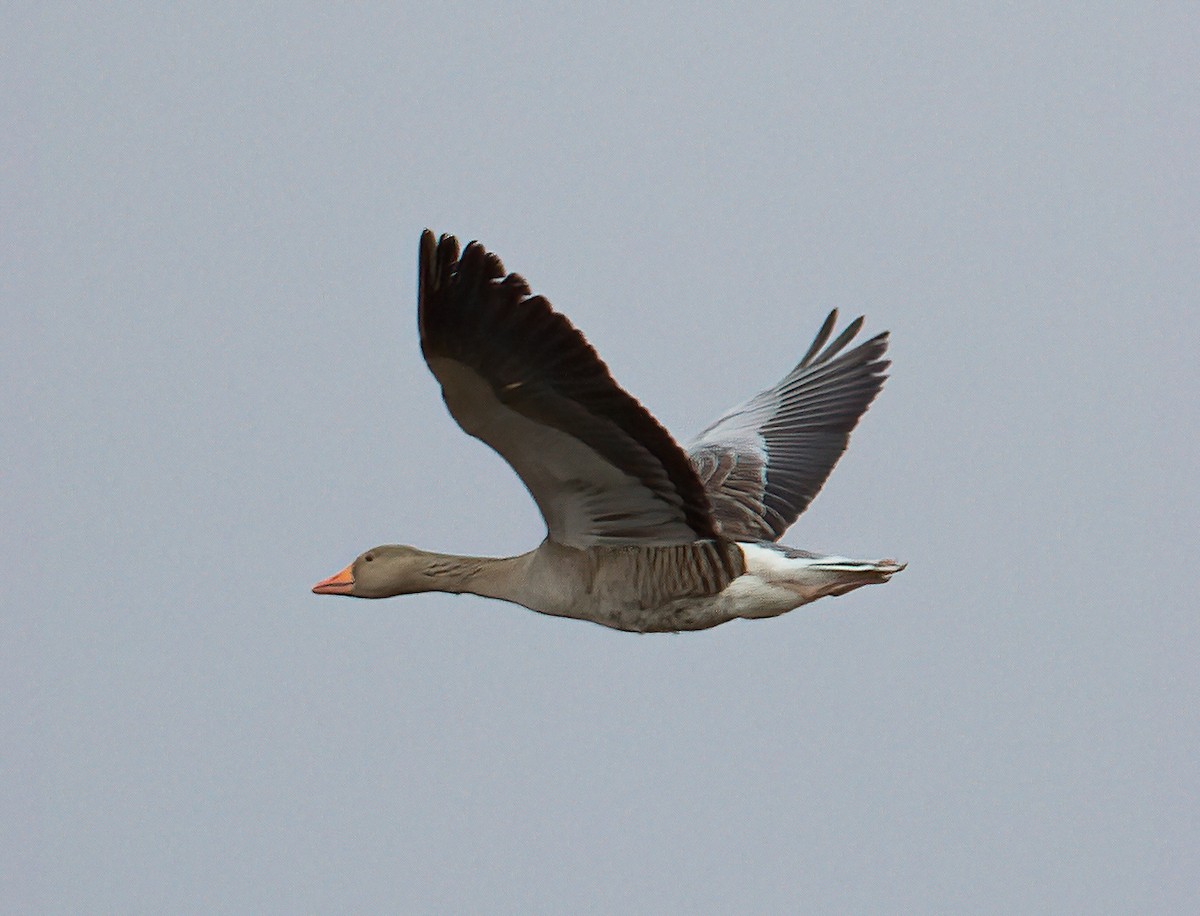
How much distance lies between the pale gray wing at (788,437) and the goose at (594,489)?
0.05 feet

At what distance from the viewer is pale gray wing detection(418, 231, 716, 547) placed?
605 cm

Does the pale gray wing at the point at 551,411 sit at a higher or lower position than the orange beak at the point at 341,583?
higher

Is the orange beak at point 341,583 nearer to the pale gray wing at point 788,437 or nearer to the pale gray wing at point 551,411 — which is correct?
the pale gray wing at point 551,411

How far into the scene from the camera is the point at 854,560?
7.39 meters

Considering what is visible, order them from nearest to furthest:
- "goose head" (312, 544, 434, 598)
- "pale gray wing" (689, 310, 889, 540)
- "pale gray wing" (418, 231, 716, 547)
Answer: "pale gray wing" (418, 231, 716, 547)
"goose head" (312, 544, 434, 598)
"pale gray wing" (689, 310, 889, 540)

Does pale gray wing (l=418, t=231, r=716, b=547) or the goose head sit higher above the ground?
pale gray wing (l=418, t=231, r=716, b=547)

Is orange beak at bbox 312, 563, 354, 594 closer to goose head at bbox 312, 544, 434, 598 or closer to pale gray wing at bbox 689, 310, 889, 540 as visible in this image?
goose head at bbox 312, 544, 434, 598

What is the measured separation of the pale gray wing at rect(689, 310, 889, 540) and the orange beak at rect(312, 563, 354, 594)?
181cm

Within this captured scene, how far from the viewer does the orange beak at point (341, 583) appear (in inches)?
320

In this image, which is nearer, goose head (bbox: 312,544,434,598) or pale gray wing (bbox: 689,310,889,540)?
goose head (bbox: 312,544,434,598)

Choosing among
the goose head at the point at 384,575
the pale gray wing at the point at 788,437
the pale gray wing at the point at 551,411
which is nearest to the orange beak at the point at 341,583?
the goose head at the point at 384,575

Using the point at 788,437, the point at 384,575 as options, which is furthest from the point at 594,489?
the point at 788,437

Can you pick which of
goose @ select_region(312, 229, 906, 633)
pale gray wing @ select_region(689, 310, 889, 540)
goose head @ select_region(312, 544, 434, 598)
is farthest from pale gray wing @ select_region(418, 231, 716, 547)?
pale gray wing @ select_region(689, 310, 889, 540)

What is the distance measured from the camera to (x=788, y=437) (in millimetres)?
9430
